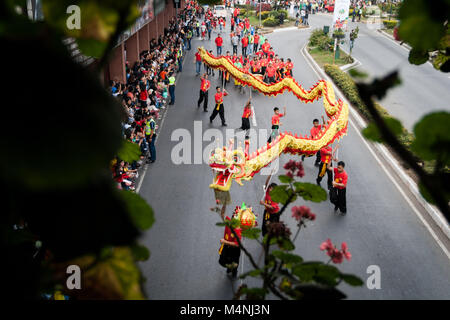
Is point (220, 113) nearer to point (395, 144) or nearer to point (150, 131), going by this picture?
point (150, 131)

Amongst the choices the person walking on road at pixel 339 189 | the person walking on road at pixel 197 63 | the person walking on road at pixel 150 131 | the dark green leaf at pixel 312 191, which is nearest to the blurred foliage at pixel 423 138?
the dark green leaf at pixel 312 191

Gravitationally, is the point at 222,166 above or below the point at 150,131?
above

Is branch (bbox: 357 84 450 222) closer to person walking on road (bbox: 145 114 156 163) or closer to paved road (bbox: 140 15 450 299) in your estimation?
A: paved road (bbox: 140 15 450 299)

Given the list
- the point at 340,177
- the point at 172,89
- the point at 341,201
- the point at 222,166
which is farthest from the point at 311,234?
the point at 172,89

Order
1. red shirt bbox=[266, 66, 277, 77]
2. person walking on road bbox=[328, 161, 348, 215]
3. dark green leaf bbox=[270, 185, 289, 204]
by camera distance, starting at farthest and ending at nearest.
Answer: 1. red shirt bbox=[266, 66, 277, 77]
2. person walking on road bbox=[328, 161, 348, 215]
3. dark green leaf bbox=[270, 185, 289, 204]

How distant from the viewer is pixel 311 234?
32.6 ft

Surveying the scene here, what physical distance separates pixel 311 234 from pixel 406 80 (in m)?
17.9

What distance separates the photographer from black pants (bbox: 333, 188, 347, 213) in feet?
34.6

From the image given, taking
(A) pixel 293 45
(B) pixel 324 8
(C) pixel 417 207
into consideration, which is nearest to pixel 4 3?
(C) pixel 417 207

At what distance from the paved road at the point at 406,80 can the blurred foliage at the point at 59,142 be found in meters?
11.1

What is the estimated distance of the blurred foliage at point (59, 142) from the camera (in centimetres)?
72

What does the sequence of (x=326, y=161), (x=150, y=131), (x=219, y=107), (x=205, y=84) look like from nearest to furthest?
(x=326, y=161) → (x=150, y=131) → (x=219, y=107) → (x=205, y=84)

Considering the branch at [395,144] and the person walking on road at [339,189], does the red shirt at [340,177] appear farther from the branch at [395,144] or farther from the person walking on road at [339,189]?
the branch at [395,144]

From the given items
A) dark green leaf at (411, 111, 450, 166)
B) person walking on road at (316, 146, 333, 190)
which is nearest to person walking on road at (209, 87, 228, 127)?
person walking on road at (316, 146, 333, 190)
